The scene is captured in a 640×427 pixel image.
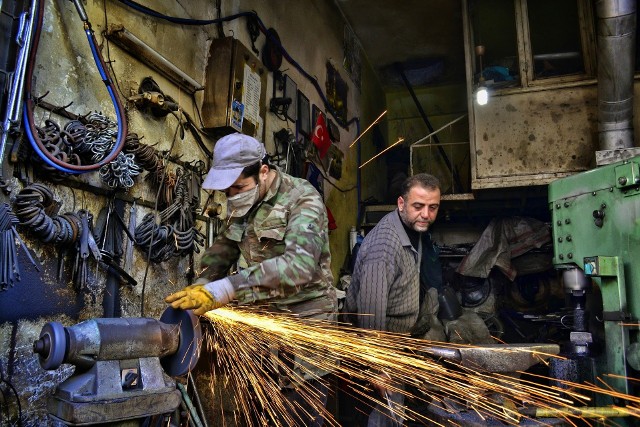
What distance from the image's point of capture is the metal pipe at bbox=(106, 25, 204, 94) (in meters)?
3.05

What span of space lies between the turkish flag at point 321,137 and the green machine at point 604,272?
3593mm

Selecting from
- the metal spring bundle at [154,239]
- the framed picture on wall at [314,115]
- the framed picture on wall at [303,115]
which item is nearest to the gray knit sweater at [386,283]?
the metal spring bundle at [154,239]

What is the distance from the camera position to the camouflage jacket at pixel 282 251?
2.42 m

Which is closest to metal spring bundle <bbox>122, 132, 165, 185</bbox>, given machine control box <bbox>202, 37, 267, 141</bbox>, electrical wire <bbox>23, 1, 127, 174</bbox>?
electrical wire <bbox>23, 1, 127, 174</bbox>

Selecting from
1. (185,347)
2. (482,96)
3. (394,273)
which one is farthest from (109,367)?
(482,96)

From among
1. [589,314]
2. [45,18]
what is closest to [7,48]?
[45,18]

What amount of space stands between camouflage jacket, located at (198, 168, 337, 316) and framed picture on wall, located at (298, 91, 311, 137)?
3105 mm

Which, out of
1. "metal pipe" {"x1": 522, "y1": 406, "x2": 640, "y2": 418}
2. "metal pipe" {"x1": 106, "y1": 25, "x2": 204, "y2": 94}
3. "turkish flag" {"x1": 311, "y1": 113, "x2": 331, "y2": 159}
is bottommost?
"metal pipe" {"x1": 522, "y1": 406, "x2": 640, "y2": 418}

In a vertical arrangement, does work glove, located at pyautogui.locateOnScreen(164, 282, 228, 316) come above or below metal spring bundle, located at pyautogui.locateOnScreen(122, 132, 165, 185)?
below

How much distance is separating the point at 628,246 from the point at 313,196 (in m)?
1.74

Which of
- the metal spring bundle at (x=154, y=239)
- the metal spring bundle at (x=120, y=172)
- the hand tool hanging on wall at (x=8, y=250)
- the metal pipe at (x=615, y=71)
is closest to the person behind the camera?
the hand tool hanging on wall at (x=8, y=250)

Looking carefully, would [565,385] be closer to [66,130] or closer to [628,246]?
[628,246]

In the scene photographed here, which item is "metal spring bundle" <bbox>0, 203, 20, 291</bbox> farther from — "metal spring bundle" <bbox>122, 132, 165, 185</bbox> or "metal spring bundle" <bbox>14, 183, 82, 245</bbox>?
"metal spring bundle" <bbox>122, 132, 165, 185</bbox>

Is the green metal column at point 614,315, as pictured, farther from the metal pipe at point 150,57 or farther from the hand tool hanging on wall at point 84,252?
the metal pipe at point 150,57
